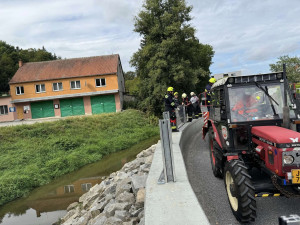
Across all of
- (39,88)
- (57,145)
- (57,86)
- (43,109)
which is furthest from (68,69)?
(57,145)

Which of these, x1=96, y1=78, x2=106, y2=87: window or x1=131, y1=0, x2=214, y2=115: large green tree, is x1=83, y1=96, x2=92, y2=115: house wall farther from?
x1=131, y1=0, x2=214, y2=115: large green tree

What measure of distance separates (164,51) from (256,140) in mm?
26326

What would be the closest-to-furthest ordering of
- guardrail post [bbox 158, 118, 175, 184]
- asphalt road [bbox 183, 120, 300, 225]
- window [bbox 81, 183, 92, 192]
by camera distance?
asphalt road [bbox 183, 120, 300, 225] < guardrail post [bbox 158, 118, 175, 184] < window [bbox 81, 183, 92, 192]

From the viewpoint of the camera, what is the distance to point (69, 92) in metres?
36.7

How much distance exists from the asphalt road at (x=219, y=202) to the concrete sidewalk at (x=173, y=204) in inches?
28.1

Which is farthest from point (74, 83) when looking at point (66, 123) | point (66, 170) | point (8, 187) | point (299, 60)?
point (299, 60)

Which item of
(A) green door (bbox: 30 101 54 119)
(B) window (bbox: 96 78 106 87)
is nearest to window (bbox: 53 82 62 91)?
(A) green door (bbox: 30 101 54 119)

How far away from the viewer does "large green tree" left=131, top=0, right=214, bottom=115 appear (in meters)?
29.6

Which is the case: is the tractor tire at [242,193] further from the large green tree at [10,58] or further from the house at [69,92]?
the large green tree at [10,58]

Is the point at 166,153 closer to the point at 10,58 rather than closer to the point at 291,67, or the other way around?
the point at 291,67

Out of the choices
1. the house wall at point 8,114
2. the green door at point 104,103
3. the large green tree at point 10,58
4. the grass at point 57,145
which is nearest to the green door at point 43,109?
the house wall at point 8,114

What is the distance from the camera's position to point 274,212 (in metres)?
4.43

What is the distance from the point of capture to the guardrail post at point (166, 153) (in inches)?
189

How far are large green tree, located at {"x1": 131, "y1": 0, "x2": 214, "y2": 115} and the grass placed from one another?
4124 millimetres
